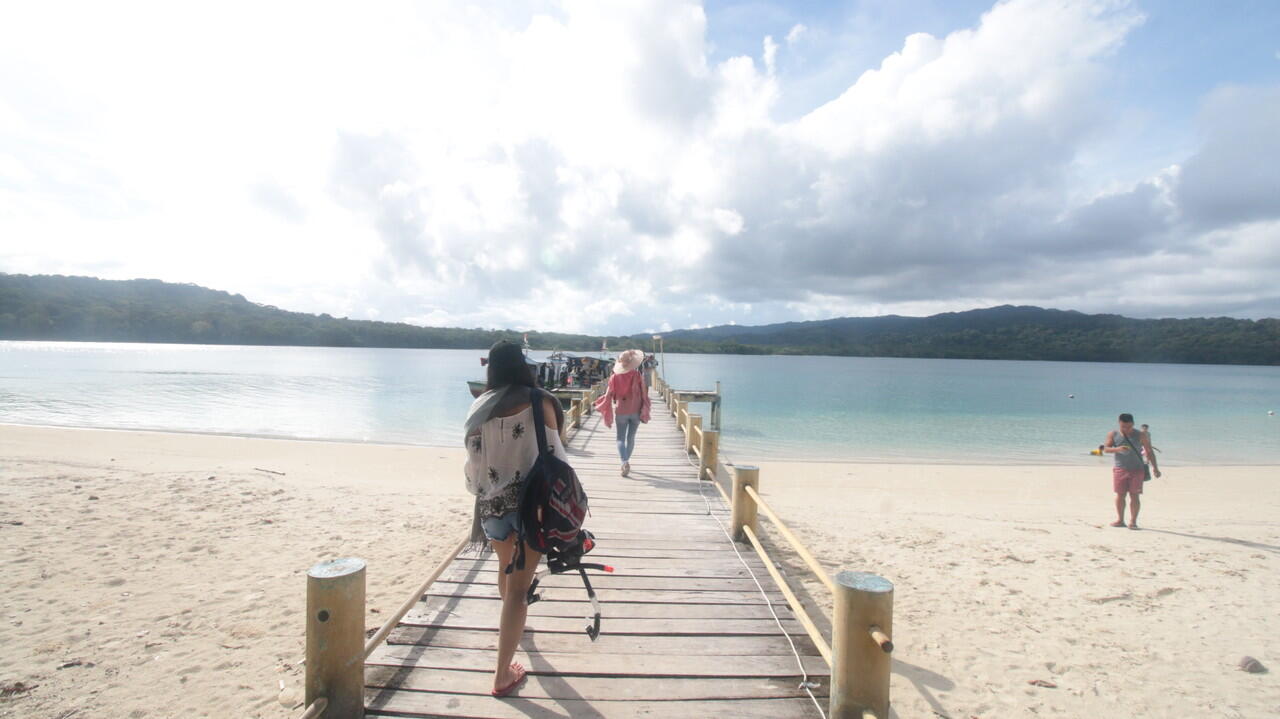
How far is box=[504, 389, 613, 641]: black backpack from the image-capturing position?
279cm

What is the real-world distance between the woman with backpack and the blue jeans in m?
5.26

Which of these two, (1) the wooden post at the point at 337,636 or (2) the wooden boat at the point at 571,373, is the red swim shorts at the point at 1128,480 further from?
(2) the wooden boat at the point at 571,373

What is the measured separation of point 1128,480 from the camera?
964cm

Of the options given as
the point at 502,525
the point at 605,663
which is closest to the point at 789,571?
the point at 605,663

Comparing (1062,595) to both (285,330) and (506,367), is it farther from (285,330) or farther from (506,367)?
(285,330)

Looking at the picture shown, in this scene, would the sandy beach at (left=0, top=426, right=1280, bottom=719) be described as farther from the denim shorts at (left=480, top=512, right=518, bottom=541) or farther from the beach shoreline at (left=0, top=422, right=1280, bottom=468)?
the beach shoreline at (left=0, top=422, right=1280, bottom=468)

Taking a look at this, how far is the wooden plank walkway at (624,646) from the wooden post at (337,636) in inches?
9.0

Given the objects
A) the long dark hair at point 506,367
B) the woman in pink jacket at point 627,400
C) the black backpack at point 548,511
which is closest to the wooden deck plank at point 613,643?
the black backpack at point 548,511

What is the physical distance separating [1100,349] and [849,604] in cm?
21899

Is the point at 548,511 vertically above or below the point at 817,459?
above

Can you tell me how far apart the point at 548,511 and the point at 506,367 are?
737 mm

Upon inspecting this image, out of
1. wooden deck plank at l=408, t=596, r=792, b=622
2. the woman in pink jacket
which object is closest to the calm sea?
the woman in pink jacket

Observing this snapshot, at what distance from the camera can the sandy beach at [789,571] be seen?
176 inches

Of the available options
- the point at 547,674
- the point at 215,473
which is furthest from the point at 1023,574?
the point at 215,473
